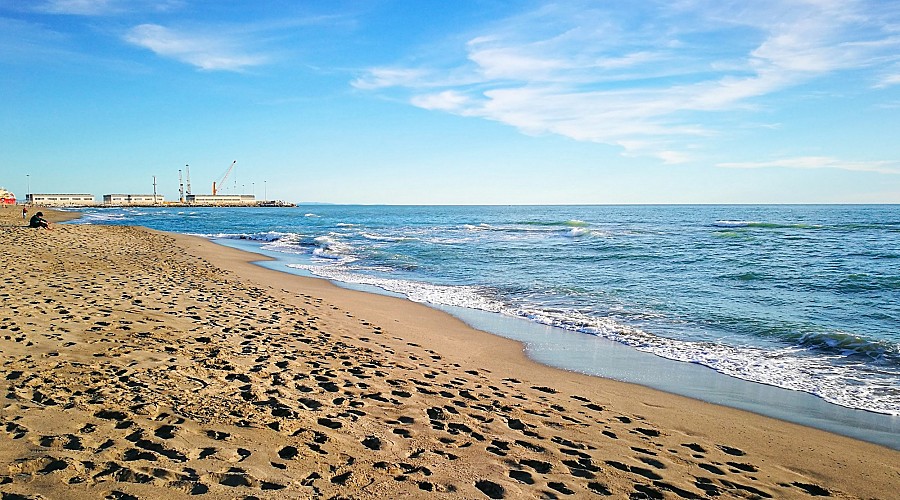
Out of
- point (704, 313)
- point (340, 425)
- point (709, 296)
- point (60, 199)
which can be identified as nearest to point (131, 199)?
point (60, 199)

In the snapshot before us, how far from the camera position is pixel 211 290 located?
12.1 m

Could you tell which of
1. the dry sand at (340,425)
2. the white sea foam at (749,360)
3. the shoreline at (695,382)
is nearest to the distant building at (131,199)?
the white sea foam at (749,360)

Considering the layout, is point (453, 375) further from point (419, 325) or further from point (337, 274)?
point (337, 274)

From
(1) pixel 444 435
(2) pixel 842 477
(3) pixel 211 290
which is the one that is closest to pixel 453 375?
→ (1) pixel 444 435

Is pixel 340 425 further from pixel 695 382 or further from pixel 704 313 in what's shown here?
pixel 704 313

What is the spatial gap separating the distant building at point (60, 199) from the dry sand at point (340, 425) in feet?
575

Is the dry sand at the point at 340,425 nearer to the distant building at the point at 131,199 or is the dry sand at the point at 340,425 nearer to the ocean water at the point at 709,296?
the ocean water at the point at 709,296

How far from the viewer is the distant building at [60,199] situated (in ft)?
488

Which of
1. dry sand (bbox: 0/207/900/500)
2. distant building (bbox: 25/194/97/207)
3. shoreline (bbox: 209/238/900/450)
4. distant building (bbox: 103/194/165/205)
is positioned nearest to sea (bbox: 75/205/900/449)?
shoreline (bbox: 209/238/900/450)

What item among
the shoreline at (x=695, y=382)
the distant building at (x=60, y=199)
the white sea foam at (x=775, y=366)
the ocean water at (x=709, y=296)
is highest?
the distant building at (x=60, y=199)

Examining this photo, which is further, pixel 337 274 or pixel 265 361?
pixel 337 274

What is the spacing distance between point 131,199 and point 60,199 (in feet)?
60.9

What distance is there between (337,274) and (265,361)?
12196mm

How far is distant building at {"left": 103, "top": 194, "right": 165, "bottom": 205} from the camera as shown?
161 meters
